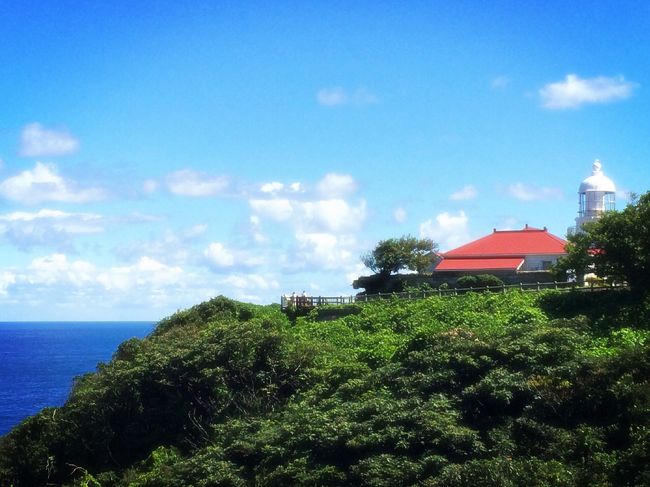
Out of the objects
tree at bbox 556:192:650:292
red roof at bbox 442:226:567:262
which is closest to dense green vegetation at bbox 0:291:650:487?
tree at bbox 556:192:650:292

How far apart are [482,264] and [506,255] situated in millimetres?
1781

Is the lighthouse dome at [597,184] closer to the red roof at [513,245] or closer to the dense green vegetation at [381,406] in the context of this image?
the red roof at [513,245]

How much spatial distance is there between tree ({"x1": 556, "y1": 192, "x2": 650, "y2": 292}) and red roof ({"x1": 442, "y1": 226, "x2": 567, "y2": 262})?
17.2 m

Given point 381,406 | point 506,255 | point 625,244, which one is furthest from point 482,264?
point 381,406

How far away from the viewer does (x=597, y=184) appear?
1917 inches

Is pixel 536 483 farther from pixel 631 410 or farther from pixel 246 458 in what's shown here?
pixel 246 458

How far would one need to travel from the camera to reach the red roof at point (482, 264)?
45.0 m

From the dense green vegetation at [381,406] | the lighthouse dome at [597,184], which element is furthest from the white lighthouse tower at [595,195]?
the dense green vegetation at [381,406]

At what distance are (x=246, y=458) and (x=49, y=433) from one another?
369 inches

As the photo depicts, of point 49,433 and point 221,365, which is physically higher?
point 221,365

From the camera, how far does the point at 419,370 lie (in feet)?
69.4

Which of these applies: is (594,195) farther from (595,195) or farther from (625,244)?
(625,244)

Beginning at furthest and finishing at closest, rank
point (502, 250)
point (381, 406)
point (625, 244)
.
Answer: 1. point (502, 250)
2. point (625, 244)
3. point (381, 406)

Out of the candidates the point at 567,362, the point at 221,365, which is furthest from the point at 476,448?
the point at 221,365
